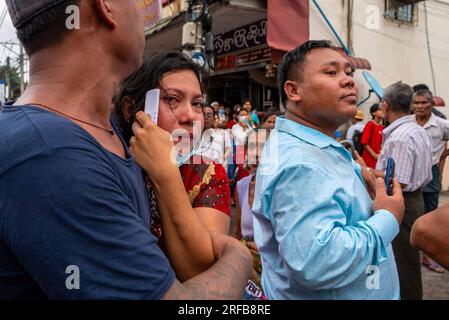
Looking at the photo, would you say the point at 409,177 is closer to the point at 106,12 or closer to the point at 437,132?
the point at 437,132

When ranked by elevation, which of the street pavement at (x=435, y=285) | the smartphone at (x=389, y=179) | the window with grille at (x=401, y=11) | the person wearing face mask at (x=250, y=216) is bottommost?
the street pavement at (x=435, y=285)

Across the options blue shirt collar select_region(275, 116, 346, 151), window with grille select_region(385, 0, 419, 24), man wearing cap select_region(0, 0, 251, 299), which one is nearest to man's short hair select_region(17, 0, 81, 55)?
man wearing cap select_region(0, 0, 251, 299)

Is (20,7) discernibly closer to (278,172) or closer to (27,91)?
(27,91)

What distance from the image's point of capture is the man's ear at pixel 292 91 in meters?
1.73

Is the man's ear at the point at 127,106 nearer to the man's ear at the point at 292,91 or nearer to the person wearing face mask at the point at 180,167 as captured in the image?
the person wearing face mask at the point at 180,167

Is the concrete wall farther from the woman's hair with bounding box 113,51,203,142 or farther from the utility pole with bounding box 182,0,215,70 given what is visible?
the woman's hair with bounding box 113,51,203,142

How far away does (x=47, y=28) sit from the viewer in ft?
2.83

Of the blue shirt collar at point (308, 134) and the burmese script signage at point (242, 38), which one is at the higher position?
the burmese script signage at point (242, 38)

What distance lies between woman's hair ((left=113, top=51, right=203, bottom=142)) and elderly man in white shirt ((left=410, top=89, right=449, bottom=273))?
13.0 ft

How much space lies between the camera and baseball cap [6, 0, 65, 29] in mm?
847

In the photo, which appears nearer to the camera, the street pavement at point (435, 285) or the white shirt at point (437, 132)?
the street pavement at point (435, 285)

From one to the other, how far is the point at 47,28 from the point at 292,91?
1172 millimetres

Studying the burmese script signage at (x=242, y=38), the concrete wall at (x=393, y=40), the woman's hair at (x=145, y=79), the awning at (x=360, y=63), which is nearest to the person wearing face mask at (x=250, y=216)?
the woman's hair at (x=145, y=79)

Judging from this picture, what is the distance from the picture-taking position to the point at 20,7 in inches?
34.1
